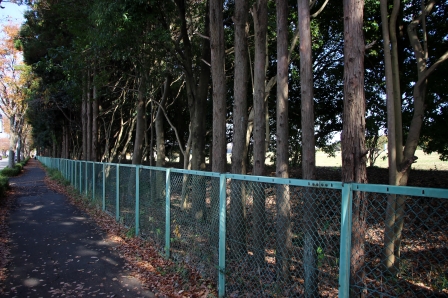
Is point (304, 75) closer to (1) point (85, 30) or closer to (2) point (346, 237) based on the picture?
(2) point (346, 237)

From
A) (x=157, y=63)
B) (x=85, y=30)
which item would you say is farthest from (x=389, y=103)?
(x=85, y=30)

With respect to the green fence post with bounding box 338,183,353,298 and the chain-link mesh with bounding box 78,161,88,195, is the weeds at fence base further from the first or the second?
the chain-link mesh with bounding box 78,161,88,195

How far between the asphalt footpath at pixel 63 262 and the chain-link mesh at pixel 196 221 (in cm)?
89

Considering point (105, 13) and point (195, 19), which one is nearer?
point (105, 13)

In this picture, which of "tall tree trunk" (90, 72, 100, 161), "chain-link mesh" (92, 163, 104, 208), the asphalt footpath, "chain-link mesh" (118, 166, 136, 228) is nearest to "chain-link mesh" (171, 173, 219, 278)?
the asphalt footpath

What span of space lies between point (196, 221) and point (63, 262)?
275 centimetres

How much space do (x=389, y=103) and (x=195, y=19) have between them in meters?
8.97

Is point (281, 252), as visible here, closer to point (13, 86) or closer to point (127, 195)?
point (127, 195)

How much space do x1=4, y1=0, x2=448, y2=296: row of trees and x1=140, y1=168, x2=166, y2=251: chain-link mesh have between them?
4.73 ft

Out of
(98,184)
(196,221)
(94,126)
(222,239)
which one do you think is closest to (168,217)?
(196,221)

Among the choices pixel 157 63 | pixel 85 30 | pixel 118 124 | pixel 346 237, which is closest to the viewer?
pixel 346 237

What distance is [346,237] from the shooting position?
301 centimetres

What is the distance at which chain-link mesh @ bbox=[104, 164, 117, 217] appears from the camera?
10.7 metres

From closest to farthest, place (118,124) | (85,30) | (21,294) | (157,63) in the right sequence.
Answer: (21,294)
(85,30)
(157,63)
(118,124)
